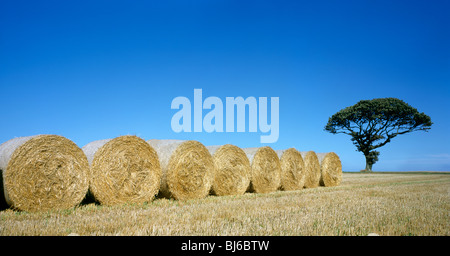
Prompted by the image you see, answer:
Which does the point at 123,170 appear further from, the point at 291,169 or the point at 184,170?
the point at 291,169

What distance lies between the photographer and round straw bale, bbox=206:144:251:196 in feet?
30.8

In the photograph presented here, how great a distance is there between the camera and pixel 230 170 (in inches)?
382

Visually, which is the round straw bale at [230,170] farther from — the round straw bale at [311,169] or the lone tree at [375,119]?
the lone tree at [375,119]

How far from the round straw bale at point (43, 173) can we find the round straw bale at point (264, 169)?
543 cm

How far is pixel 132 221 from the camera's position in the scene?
4.77m

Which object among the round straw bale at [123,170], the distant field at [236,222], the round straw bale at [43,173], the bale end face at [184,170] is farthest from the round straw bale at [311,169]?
the round straw bale at [43,173]

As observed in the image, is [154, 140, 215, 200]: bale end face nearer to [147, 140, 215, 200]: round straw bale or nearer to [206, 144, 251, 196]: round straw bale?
[147, 140, 215, 200]: round straw bale

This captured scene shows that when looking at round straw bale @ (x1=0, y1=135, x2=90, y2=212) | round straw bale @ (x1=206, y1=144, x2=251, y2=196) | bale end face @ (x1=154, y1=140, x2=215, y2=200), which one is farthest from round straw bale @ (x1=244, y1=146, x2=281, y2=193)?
round straw bale @ (x1=0, y1=135, x2=90, y2=212)

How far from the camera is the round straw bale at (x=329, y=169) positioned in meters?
14.4

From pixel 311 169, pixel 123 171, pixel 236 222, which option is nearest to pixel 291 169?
pixel 311 169

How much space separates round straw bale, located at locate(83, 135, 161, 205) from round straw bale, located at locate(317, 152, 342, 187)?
8889 millimetres
